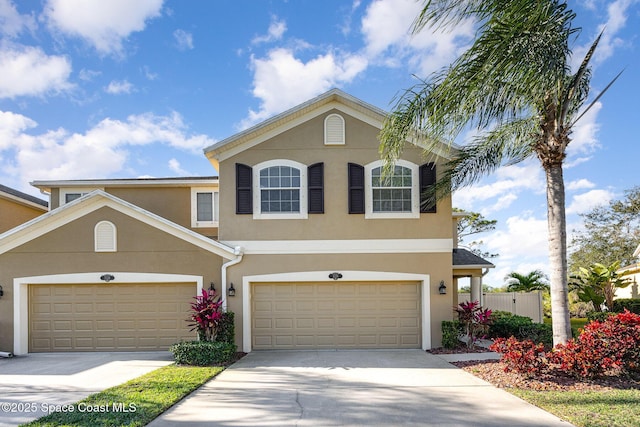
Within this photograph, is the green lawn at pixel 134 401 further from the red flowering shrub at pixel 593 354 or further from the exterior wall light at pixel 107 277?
the red flowering shrub at pixel 593 354

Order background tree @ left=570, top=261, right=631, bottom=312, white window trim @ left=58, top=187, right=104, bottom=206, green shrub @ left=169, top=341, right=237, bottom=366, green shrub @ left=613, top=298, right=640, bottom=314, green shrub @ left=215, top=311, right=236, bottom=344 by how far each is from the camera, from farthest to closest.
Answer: background tree @ left=570, top=261, right=631, bottom=312 < green shrub @ left=613, top=298, right=640, bottom=314 < white window trim @ left=58, top=187, right=104, bottom=206 < green shrub @ left=215, top=311, right=236, bottom=344 < green shrub @ left=169, top=341, right=237, bottom=366

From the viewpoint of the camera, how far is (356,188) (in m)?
12.1

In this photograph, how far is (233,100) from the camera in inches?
566

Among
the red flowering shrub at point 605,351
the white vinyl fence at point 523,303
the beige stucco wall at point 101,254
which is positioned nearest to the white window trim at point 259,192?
the beige stucco wall at point 101,254

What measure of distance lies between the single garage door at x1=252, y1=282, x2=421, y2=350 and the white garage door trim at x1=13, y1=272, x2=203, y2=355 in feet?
6.79

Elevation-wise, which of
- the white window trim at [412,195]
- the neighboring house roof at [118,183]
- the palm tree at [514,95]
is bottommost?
the white window trim at [412,195]

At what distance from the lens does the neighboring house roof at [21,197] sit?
16328 millimetres

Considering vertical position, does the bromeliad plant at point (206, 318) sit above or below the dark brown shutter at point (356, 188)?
below

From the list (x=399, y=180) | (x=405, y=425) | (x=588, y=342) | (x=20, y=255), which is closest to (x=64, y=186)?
(x=20, y=255)

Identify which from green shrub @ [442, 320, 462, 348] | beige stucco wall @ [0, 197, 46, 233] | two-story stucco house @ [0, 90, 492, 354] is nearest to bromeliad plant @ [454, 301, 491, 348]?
green shrub @ [442, 320, 462, 348]

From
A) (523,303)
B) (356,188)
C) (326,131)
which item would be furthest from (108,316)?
(523,303)

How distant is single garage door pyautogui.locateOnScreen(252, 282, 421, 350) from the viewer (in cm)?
1193

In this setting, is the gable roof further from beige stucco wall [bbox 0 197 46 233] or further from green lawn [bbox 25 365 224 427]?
beige stucco wall [bbox 0 197 46 233]

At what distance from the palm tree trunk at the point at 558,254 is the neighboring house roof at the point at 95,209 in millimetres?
7485
